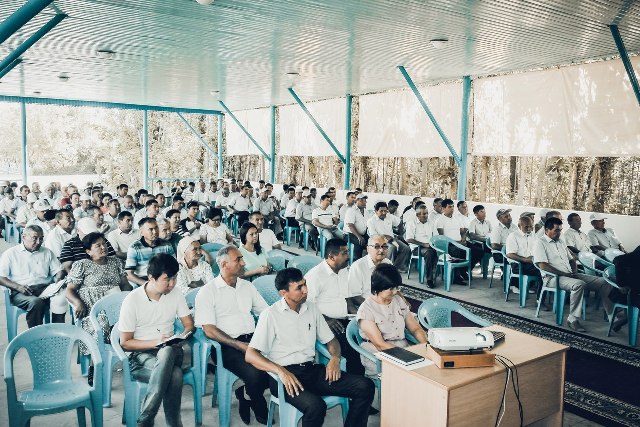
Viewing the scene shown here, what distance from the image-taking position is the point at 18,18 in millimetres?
4043

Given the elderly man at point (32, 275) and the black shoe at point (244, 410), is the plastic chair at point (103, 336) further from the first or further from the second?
the elderly man at point (32, 275)

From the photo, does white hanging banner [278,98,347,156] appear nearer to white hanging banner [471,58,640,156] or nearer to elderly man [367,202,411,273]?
white hanging banner [471,58,640,156]

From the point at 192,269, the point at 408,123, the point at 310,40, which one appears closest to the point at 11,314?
the point at 192,269

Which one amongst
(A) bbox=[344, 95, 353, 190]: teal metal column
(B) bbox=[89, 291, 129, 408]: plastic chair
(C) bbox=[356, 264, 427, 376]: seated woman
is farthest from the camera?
(A) bbox=[344, 95, 353, 190]: teal metal column

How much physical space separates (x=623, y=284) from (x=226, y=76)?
8.26 metres

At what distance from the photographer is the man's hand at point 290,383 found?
3.09 metres

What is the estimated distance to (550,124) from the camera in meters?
9.22

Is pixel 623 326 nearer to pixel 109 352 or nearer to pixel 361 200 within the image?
pixel 361 200

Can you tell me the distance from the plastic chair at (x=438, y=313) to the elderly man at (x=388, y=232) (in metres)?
3.89

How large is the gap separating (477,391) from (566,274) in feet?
12.3

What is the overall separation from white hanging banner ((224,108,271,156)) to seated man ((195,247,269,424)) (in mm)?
13138

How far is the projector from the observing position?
2.89 m

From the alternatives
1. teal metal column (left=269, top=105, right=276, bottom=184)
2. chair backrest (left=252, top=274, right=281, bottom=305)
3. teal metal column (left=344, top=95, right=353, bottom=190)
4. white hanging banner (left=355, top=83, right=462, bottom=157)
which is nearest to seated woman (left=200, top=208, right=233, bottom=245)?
chair backrest (left=252, top=274, right=281, bottom=305)

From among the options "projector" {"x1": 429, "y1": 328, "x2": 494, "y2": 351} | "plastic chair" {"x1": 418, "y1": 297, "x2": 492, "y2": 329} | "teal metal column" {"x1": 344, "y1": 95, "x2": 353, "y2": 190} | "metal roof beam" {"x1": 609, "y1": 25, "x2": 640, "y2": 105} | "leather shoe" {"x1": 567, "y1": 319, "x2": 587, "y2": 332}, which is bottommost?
"leather shoe" {"x1": 567, "y1": 319, "x2": 587, "y2": 332}
